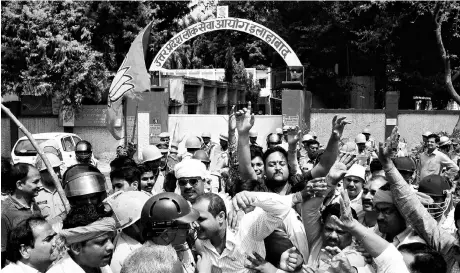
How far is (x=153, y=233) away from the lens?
3.41 meters

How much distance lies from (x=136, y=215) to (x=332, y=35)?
21827mm

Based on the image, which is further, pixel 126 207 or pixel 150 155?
pixel 150 155

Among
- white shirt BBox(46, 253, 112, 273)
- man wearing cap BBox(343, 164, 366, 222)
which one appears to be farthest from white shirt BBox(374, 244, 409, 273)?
man wearing cap BBox(343, 164, 366, 222)

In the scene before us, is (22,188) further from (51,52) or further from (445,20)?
(445,20)

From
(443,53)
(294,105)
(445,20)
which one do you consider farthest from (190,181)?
(445,20)

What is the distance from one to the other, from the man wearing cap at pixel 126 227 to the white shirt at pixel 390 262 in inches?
56.4

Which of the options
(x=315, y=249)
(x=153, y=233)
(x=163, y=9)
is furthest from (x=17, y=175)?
(x=163, y=9)

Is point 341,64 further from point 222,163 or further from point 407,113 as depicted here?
point 222,163

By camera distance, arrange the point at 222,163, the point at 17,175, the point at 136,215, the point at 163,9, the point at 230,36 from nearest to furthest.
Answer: the point at 136,215, the point at 17,175, the point at 222,163, the point at 163,9, the point at 230,36

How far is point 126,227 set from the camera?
392 cm

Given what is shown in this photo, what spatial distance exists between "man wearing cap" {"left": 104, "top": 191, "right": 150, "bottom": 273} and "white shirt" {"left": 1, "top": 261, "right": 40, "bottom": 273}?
0.48 meters

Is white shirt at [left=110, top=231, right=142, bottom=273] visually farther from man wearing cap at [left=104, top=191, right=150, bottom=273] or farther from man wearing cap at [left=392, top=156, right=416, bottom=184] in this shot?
man wearing cap at [left=392, top=156, right=416, bottom=184]

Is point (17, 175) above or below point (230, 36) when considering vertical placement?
below

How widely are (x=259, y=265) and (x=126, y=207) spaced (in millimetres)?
962
